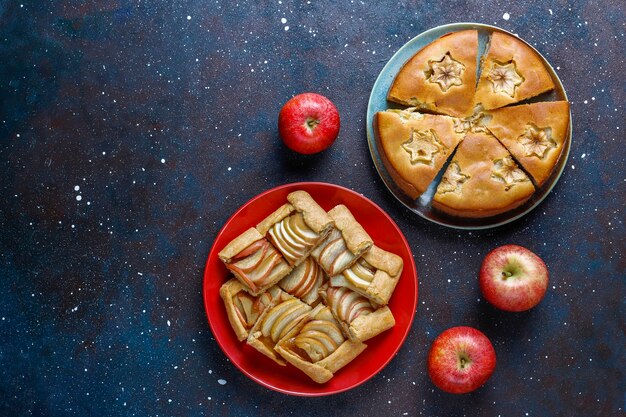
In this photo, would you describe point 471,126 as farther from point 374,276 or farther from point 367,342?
point 367,342

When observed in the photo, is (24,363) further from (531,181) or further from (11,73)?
(531,181)

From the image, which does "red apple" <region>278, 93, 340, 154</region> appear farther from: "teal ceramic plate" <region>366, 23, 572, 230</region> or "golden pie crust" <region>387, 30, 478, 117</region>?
→ "golden pie crust" <region>387, 30, 478, 117</region>

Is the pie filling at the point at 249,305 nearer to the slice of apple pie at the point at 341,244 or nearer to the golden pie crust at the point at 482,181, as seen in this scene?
the slice of apple pie at the point at 341,244

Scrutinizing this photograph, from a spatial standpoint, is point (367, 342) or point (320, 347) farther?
point (367, 342)

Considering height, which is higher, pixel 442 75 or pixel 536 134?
pixel 442 75

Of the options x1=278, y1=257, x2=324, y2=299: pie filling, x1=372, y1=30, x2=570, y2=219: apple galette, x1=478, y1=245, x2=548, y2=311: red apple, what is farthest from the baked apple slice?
x1=478, y1=245, x2=548, y2=311: red apple

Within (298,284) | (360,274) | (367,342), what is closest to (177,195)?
(298,284)
